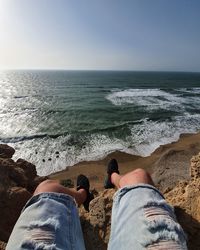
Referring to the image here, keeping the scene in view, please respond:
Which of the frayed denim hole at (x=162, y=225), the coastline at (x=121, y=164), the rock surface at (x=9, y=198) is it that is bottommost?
the coastline at (x=121, y=164)

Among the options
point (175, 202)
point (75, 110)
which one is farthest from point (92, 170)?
point (75, 110)

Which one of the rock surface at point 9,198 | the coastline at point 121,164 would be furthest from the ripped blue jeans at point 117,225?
the coastline at point 121,164

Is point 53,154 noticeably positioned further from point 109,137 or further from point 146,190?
point 146,190

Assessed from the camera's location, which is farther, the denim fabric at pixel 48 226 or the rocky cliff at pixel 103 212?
the rocky cliff at pixel 103 212

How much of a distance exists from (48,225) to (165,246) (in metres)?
0.82

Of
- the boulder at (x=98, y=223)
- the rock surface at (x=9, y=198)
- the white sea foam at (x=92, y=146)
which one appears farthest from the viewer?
the white sea foam at (x=92, y=146)

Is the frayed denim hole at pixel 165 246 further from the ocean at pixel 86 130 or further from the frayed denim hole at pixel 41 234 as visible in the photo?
the ocean at pixel 86 130

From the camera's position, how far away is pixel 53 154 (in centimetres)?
1516

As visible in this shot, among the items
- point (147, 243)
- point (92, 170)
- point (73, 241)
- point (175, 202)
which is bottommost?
point (92, 170)

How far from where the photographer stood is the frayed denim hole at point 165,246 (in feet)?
5.00

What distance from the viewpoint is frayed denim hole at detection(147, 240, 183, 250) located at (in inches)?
60.0

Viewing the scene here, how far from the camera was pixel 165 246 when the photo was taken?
5.03 feet

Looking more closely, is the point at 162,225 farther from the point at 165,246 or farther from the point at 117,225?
the point at 117,225

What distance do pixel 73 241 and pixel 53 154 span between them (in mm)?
13729
